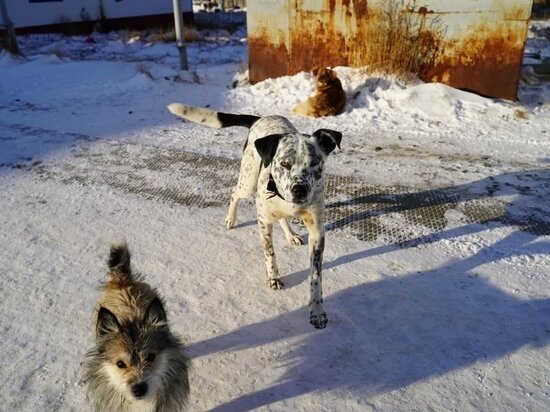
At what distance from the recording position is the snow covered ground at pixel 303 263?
2.66 m

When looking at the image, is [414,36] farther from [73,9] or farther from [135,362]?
[73,9]

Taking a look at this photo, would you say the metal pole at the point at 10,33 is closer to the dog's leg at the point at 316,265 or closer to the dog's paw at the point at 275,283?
the dog's paw at the point at 275,283

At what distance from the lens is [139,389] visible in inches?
80.8

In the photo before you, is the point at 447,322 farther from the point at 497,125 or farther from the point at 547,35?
the point at 547,35

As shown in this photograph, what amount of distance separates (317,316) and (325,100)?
5110mm

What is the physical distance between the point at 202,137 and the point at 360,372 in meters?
4.75

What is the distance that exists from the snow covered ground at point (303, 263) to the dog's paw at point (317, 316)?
0.27ft

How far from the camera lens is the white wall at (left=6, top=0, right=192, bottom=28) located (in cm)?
1909

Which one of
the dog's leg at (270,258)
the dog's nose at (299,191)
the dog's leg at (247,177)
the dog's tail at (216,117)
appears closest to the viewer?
the dog's nose at (299,191)

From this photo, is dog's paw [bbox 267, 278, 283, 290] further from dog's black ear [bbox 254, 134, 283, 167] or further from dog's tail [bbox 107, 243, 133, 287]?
dog's tail [bbox 107, 243, 133, 287]

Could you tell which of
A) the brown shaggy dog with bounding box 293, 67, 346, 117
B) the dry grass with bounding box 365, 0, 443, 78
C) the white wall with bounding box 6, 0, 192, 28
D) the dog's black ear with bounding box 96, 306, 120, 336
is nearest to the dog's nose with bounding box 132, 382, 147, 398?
the dog's black ear with bounding box 96, 306, 120, 336

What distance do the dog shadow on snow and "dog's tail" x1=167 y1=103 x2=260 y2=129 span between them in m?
1.61

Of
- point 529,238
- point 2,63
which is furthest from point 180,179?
point 2,63

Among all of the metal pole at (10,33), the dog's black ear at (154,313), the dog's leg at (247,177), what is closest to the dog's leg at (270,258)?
the dog's leg at (247,177)
